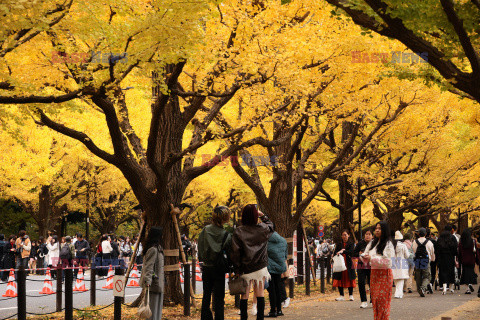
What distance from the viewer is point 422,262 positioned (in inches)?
677

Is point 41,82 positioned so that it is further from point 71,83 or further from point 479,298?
point 479,298

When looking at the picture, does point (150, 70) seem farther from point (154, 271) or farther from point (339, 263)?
point (339, 263)

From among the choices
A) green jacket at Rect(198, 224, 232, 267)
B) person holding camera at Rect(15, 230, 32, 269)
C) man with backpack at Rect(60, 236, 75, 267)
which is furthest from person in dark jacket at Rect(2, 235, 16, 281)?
green jacket at Rect(198, 224, 232, 267)

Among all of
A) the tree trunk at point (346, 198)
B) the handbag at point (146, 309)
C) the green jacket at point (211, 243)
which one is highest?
the tree trunk at point (346, 198)

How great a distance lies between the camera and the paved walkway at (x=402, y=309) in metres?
11.9

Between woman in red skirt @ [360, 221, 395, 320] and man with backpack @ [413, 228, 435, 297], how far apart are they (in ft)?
23.6

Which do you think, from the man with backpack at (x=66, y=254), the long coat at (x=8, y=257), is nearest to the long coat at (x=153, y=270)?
the man with backpack at (x=66, y=254)

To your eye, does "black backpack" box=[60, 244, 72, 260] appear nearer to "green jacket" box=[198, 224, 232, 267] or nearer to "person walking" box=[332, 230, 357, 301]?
"person walking" box=[332, 230, 357, 301]

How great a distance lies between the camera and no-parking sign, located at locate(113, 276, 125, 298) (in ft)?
32.4

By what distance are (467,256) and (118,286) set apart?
11206 mm

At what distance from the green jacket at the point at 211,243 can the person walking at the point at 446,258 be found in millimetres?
11097

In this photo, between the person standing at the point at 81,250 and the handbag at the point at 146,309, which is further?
the person standing at the point at 81,250

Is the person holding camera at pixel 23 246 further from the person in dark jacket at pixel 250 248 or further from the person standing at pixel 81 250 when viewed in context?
the person in dark jacket at pixel 250 248

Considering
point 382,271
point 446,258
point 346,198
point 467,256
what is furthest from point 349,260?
point 346,198
